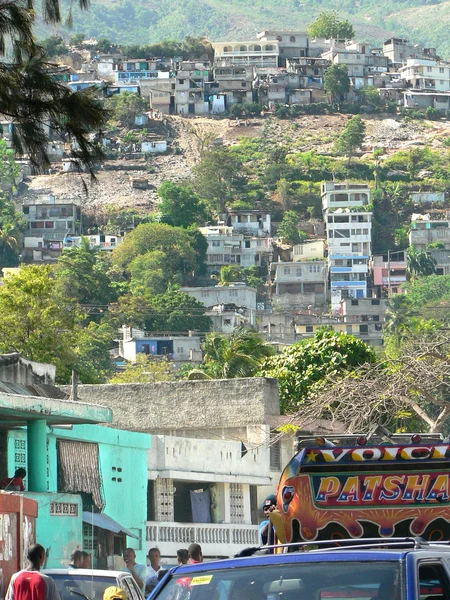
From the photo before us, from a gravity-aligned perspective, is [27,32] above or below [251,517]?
above

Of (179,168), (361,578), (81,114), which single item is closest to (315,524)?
(81,114)

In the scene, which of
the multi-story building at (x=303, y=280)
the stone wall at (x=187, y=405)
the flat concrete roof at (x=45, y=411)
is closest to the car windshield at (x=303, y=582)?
the flat concrete roof at (x=45, y=411)

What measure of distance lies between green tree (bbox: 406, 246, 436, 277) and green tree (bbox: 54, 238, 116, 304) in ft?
119

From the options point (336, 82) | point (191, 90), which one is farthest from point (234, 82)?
point (336, 82)

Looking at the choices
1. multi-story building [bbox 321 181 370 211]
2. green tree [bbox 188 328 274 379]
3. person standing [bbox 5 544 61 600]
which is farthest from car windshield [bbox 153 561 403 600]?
multi-story building [bbox 321 181 370 211]

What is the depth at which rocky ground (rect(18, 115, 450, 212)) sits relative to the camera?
17225 cm

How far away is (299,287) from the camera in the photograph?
153m

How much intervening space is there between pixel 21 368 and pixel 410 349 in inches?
365

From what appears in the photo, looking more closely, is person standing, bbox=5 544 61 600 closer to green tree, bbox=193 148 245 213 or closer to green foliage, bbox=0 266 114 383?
green foliage, bbox=0 266 114 383

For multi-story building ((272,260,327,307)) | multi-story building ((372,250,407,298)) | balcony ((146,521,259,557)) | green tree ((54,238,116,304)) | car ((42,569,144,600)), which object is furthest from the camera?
multi-story building ((372,250,407,298))

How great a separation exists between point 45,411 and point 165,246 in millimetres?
129671

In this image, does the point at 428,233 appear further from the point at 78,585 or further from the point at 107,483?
the point at 78,585

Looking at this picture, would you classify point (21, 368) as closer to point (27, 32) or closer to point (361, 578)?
point (27, 32)

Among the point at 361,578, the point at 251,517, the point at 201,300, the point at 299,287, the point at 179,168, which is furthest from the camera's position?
the point at 179,168
